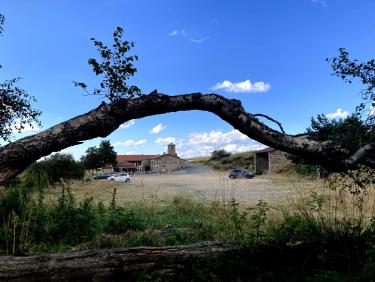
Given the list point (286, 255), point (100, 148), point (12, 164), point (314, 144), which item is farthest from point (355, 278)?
point (100, 148)

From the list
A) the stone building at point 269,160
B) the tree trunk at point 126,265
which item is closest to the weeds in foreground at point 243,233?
the tree trunk at point 126,265

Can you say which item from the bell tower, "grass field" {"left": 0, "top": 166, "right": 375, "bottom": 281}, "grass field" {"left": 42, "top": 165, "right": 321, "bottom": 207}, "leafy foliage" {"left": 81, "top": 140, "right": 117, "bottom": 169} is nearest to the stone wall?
the bell tower

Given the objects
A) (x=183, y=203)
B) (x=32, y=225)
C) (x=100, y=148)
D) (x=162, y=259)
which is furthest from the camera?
(x=100, y=148)

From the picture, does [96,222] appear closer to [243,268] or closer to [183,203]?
[243,268]

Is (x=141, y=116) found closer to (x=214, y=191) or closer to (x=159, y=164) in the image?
(x=214, y=191)

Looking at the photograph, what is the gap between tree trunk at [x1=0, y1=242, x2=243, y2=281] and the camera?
494cm

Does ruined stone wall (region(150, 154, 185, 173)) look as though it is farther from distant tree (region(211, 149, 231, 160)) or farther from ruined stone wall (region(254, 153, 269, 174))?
ruined stone wall (region(254, 153, 269, 174))

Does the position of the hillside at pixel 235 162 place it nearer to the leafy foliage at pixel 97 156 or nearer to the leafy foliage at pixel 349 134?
the leafy foliage at pixel 97 156

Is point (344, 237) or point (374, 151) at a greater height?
point (374, 151)

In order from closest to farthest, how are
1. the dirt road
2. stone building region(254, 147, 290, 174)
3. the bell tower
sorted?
1. the dirt road
2. stone building region(254, 147, 290, 174)
3. the bell tower

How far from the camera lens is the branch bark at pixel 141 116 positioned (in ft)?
13.5

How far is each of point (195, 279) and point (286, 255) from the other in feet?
4.74

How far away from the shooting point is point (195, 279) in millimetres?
5066

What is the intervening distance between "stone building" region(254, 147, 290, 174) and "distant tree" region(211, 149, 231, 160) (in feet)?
122
